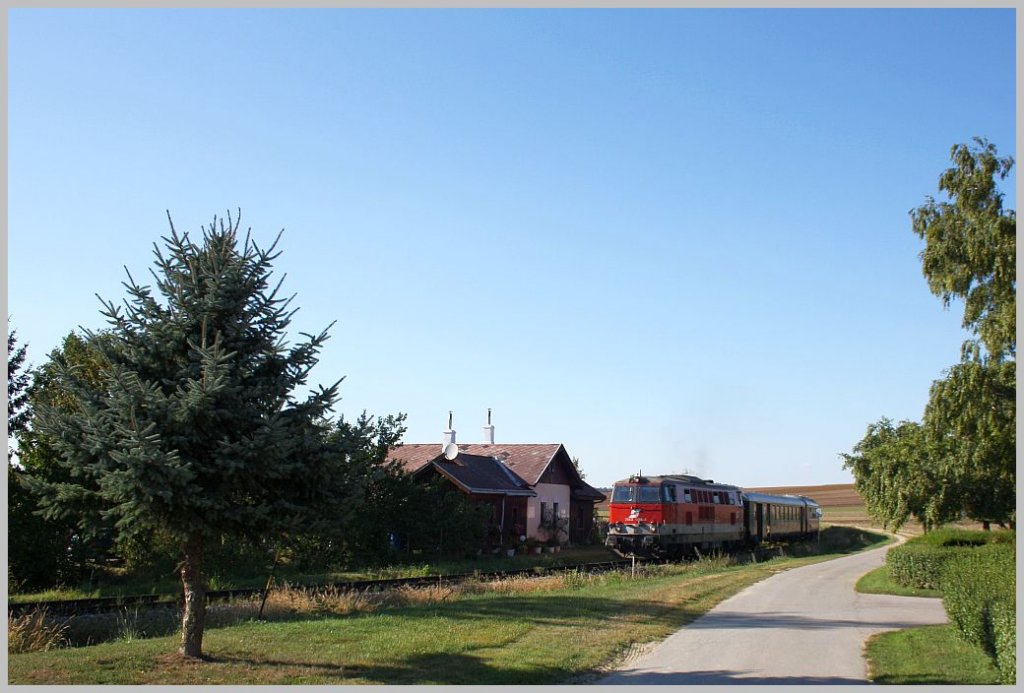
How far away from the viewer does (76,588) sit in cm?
2381

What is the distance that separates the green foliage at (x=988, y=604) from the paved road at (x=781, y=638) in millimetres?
1116


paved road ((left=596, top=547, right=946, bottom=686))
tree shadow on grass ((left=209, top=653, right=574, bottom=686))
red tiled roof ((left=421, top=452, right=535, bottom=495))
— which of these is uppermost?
red tiled roof ((left=421, top=452, right=535, bottom=495))

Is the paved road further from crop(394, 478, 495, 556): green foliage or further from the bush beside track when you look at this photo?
crop(394, 478, 495, 556): green foliage

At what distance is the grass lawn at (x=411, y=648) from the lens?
1023 centimetres

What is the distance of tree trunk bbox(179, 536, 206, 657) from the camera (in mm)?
10922

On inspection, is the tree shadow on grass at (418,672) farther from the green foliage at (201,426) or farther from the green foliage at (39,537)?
the green foliage at (39,537)

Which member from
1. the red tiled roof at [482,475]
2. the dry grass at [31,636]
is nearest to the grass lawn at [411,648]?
the dry grass at [31,636]

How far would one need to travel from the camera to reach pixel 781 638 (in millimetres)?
13758

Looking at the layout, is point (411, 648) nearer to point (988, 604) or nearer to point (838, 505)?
point (988, 604)

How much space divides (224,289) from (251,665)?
463cm

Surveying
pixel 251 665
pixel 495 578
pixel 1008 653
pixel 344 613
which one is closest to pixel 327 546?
pixel 495 578

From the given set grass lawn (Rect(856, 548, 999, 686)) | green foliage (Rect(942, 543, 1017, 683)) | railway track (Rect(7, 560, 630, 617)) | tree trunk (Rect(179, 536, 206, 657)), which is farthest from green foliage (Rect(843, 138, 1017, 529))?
tree trunk (Rect(179, 536, 206, 657))

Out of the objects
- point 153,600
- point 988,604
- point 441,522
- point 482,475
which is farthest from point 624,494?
point 988,604

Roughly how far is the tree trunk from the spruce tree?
0.04 ft
